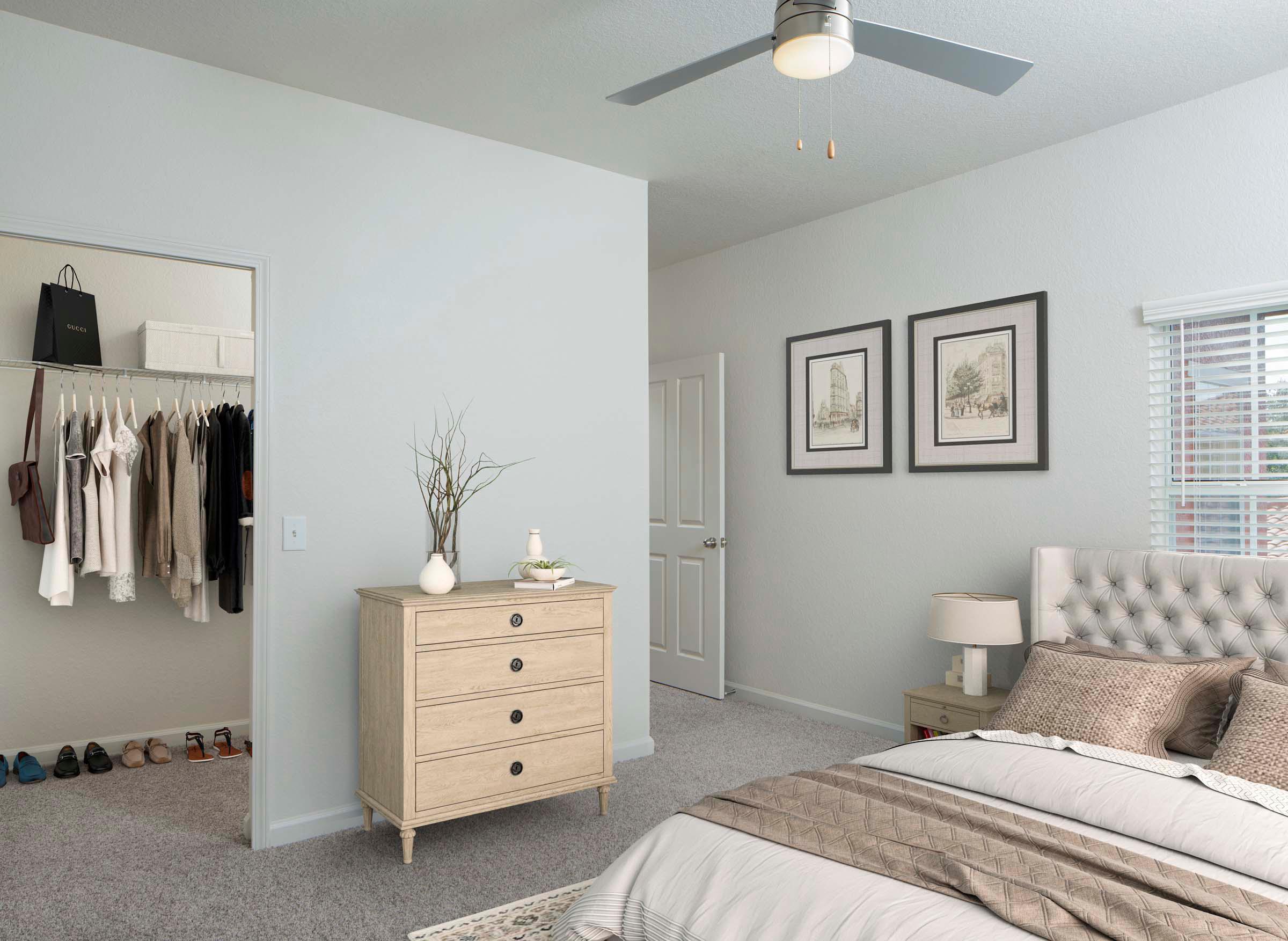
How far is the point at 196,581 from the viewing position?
12.8 ft

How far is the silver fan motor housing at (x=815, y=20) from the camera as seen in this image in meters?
1.75

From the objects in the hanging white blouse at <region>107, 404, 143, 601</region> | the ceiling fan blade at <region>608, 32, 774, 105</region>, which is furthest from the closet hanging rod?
the ceiling fan blade at <region>608, 32, 774, 105</region>

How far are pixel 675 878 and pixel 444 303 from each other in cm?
238

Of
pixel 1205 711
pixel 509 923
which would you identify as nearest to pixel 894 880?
pixel 509 923

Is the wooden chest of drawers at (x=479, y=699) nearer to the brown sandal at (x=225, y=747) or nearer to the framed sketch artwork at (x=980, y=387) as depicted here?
the brown sandal at (x=225, y=747)

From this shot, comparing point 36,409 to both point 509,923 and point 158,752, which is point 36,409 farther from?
point 509,923

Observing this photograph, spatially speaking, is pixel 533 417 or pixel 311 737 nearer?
pixel 311 737

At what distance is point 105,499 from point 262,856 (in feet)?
5.95

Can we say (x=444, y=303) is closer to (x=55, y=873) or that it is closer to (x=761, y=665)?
(x=55, y=873)

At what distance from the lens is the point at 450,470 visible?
339 cm

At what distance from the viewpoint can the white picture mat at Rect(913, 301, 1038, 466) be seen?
3662 mm

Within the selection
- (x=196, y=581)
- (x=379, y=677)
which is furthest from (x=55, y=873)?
(x=196, y=581)

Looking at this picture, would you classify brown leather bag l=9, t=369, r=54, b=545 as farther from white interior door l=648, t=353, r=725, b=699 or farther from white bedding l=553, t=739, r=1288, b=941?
Result: white bedding l=553, t=739, r=1288, b=941

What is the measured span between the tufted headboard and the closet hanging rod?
339 centimetres
